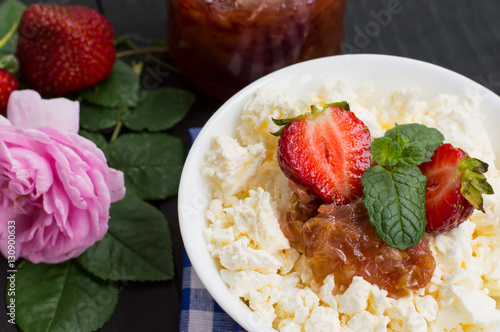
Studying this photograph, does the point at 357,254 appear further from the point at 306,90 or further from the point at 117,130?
the point at 117,130

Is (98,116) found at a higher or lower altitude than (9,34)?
lower

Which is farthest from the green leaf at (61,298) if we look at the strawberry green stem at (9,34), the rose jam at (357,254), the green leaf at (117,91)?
the strawberry green stem at (9,34)

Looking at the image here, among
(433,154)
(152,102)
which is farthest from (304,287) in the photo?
(152,102)

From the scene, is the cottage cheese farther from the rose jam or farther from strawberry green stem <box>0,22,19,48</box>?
strawberry green stem <box>0,22,19,48</box>

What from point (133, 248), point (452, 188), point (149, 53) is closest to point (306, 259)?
point (452, 188)

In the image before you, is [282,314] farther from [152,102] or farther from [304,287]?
[152,102]

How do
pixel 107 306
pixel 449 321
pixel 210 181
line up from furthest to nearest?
pixel 107 306 → pixel 210 181 → pixel 449 321
